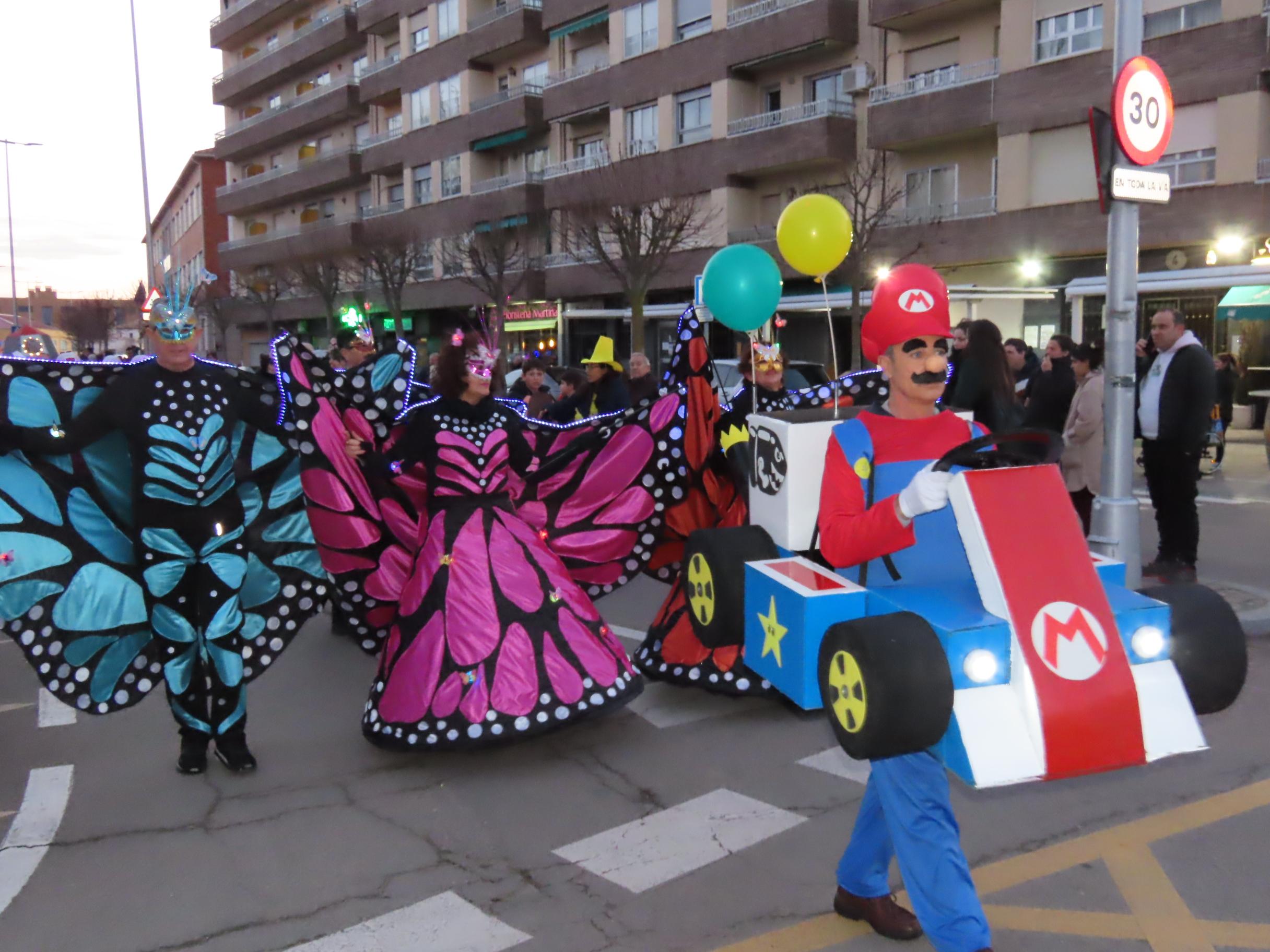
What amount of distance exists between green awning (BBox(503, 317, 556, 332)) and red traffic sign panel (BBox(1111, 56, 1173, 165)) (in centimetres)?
2799

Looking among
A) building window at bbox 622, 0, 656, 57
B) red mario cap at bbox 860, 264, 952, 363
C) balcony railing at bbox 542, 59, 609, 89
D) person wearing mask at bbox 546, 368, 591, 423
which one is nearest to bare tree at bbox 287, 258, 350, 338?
balcony railing at bbox 542, 59, 609, 89

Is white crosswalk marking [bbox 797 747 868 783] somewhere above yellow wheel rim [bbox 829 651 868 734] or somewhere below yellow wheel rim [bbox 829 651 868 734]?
below

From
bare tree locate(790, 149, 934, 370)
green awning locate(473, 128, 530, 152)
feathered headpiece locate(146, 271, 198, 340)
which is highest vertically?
green awning locate(473, 128, 530, 152)

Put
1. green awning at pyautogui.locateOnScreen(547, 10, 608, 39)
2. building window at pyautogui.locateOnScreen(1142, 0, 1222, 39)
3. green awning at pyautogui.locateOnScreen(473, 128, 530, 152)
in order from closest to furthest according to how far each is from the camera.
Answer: building window at pyautogui.locateOnScreen(1142, 0, 1222, 39)
green awning at pyautogui.locateOnScreen(547, 10, 608, 39)
green awning at pyautogui.locateOnScreen(473, 128, 530, 152)

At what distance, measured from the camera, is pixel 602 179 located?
30891 millimetres

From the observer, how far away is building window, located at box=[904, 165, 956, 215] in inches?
960

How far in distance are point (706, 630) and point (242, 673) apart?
96.1 inches

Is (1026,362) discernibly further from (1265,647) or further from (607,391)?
(1265,647)

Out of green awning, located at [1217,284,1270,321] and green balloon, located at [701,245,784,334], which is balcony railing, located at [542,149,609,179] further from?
green balloon, located at [701,245,784,334]

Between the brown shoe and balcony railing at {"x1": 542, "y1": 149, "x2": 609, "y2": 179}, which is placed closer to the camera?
the brown shoe

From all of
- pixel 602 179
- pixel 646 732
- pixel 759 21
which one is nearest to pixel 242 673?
pixel 646 732

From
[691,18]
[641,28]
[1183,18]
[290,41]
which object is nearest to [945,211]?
[1183,18]

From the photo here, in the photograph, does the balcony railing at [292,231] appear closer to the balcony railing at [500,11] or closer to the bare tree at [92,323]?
the balcony railing at [500,11]

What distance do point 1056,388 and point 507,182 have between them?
29471mm
